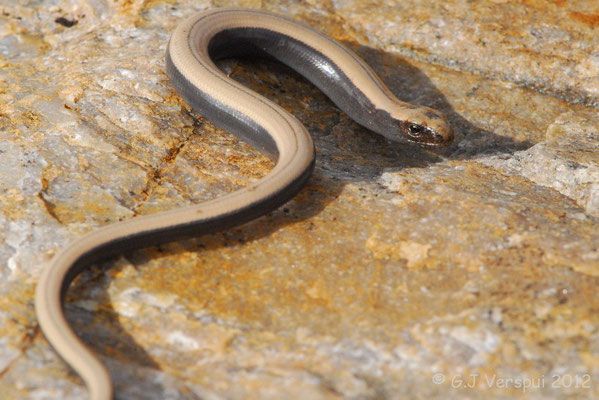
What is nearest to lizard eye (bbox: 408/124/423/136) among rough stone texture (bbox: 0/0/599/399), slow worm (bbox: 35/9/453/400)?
slow worm (bbox: 35/9/453/400)

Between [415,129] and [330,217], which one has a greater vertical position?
[415,129]

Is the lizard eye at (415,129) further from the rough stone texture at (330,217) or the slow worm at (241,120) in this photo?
the rough stone texture at (330,217)

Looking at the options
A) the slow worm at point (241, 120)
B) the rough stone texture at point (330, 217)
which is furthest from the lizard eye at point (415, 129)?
the rough stone texture at point (330, 217)

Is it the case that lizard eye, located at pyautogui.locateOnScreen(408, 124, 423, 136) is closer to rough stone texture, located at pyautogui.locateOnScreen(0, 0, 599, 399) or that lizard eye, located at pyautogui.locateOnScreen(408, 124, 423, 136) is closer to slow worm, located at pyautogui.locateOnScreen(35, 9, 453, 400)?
slow worm, located at pyautogui.locateOnScreen(35, 9, 453, 400)

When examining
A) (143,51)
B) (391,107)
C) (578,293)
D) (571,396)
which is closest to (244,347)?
(571,396)

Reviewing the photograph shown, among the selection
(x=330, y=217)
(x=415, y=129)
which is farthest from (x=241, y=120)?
(x=415, y=129)

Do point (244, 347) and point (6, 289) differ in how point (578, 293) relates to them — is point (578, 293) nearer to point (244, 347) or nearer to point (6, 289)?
point (244, 347)

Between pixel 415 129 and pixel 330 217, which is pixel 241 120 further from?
pixel 415 129
